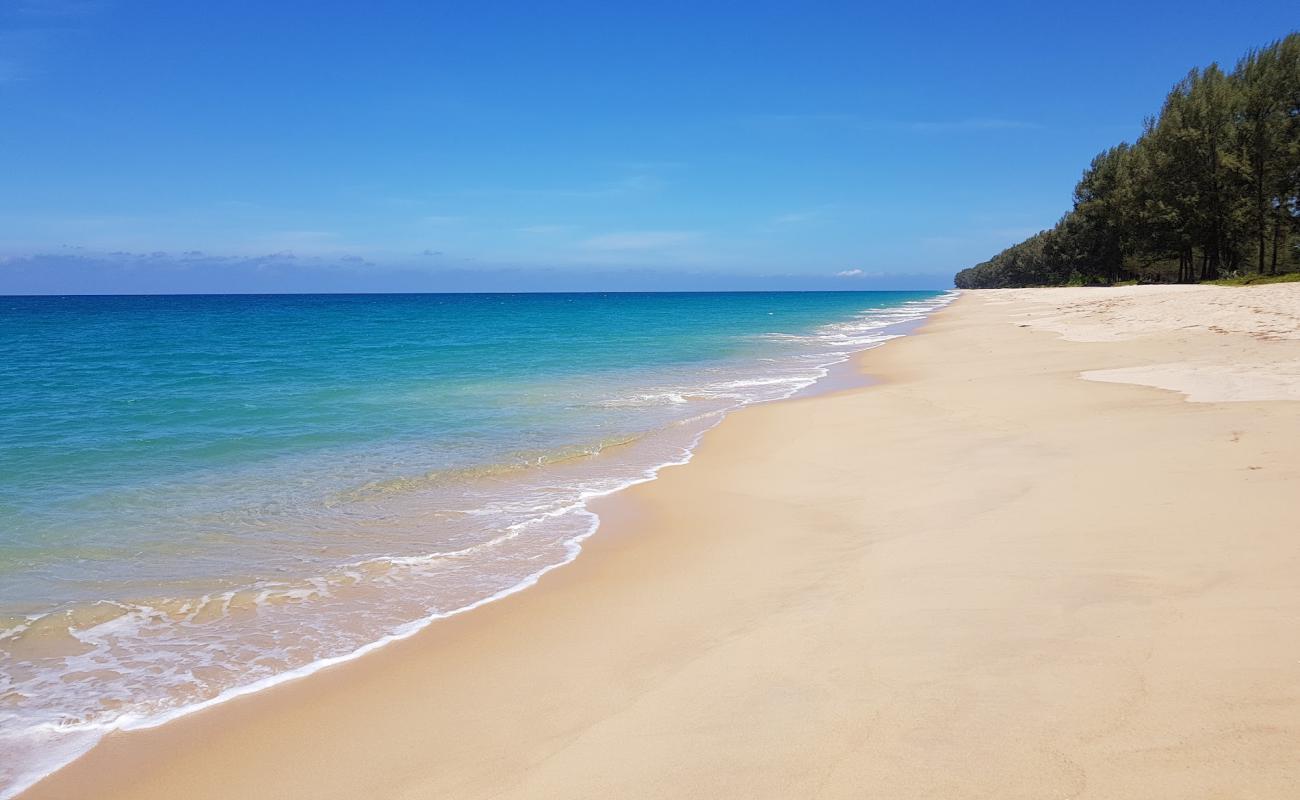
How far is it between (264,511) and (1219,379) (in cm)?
1336

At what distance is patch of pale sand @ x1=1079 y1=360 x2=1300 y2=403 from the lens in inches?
384

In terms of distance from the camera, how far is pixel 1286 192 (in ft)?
129

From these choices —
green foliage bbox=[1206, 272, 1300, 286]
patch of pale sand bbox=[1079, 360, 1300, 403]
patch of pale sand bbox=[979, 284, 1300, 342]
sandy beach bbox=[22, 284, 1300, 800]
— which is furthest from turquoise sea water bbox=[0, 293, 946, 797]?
green foliage bbox=[1206, 272, 1300, 286]

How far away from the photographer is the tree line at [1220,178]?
123 ft

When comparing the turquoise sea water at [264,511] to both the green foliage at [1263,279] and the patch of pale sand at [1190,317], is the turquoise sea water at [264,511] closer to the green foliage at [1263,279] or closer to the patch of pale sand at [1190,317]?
the patch of pale sand at [1190,317]

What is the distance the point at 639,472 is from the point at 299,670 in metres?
5.72

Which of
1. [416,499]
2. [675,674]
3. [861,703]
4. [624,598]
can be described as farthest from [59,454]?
[861,703]

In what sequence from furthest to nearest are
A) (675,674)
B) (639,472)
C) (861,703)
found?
1. (639,472)
2. (675,674)
3. (861,703)

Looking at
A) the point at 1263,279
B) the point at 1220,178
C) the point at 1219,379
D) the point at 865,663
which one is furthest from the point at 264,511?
the point at 1220,178

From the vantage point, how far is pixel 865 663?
3.87 m

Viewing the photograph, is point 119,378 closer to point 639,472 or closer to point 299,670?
point 639,472

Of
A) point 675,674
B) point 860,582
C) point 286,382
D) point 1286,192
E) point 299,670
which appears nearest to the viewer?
point 675,674

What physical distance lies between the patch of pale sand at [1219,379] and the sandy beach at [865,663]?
7.08ft

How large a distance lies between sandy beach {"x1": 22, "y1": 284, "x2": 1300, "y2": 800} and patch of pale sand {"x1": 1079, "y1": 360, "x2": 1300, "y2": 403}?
7.08 ft
